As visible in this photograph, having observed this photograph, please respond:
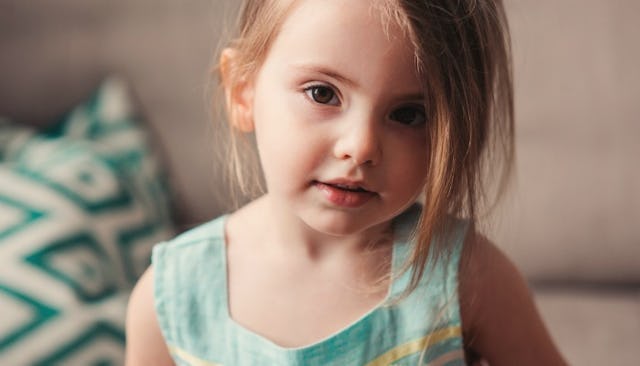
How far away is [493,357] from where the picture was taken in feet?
2.70

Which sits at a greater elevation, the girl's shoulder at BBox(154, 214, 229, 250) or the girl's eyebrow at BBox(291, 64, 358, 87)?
the girl's eyebrow at BBox(291, 64, 358, 87)

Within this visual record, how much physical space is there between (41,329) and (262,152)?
0.47 m

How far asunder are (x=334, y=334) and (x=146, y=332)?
0.19m

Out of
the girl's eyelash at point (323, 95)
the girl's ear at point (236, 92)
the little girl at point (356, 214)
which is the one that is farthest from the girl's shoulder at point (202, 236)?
the girl's eyelash at point (323, 95)

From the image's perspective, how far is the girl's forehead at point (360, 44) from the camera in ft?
2.03

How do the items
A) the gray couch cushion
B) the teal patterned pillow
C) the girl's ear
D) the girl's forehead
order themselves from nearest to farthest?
the girl's forehead < the girl's ear < the teal patterned pillow < the gray couch cushion

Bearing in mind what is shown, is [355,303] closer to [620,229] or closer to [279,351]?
[279,351]

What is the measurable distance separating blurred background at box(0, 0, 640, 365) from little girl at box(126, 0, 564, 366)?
33cm

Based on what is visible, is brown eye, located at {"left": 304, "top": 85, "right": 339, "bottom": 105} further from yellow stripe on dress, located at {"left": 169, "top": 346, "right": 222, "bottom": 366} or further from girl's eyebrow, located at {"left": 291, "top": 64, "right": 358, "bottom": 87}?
yellow stripe on dress, located at {"left": 169, "top": 346, "right": 222, "bottom": 366}

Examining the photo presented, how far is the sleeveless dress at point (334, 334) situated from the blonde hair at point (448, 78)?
24 millimetres

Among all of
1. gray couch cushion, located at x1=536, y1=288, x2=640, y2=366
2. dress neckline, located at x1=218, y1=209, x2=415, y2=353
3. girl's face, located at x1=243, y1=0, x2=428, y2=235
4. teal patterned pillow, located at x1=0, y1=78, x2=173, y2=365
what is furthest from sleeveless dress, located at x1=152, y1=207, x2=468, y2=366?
gray couch cushion, located at x1=536, y1=288, x2=640, y2=366

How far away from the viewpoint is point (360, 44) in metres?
0.62

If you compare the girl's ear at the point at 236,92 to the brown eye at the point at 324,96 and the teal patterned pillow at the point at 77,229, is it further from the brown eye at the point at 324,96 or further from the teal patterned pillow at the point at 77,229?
the teal patterned pillow at the point at 77,229

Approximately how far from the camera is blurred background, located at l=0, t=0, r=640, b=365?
47.2 inches
